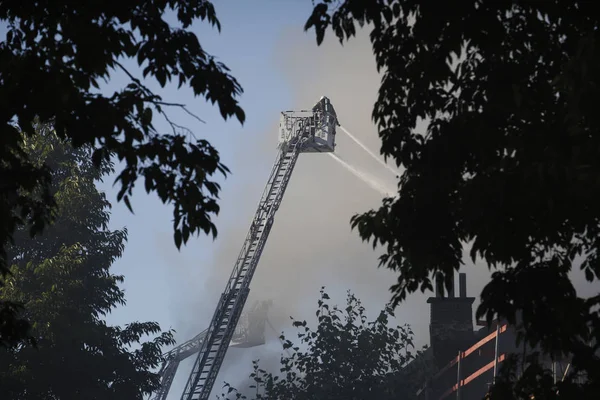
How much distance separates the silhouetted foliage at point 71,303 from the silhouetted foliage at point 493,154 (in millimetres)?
18263

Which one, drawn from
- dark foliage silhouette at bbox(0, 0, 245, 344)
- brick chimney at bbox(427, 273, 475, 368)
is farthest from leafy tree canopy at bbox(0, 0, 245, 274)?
brick chimney at bbox(427, 273, 475, 368)

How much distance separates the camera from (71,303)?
30.2 metres

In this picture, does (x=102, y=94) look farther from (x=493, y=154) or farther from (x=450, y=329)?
(x=450, y=329)

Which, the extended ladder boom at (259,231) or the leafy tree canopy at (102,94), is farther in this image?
the extended ladder boom at (259,231)

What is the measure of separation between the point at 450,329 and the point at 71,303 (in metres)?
15.2

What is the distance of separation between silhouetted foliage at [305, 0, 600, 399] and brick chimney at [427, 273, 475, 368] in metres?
25.9

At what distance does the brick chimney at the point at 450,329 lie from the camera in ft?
121

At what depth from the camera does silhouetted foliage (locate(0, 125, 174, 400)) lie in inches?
1139

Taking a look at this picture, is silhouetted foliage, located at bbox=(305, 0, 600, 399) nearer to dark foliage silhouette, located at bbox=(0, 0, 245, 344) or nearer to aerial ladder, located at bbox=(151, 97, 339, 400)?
dark foliage silhouette, located at bbox=(0, 0, 245, 344)

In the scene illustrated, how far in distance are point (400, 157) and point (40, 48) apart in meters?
4.59

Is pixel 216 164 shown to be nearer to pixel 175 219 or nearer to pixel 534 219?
pixel 175 219

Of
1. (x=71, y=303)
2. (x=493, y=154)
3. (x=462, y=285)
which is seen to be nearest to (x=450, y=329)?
(x=462, y=285)

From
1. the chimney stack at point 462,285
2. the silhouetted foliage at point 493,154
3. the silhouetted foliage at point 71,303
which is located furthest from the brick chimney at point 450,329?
the silhouetted foliage at point 493,154

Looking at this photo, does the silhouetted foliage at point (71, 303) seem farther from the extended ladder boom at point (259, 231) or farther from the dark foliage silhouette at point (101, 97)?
the dark foliage silhouette at point (101, 97)
